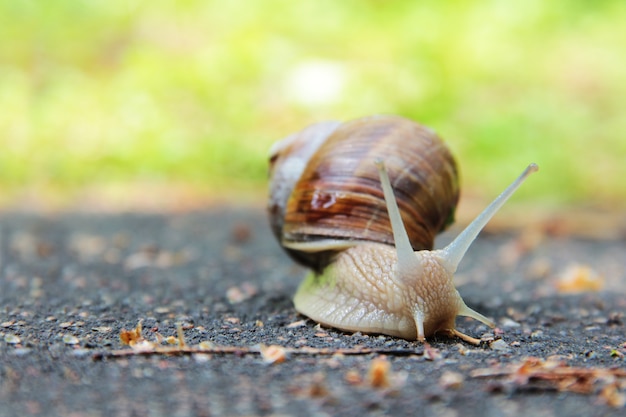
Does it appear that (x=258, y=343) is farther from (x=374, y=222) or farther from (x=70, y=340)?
(x=374, y=222)

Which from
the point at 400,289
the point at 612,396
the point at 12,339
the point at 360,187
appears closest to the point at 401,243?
the point at 400,289

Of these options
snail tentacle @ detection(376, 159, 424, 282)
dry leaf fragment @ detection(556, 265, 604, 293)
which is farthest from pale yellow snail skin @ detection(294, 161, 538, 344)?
dry leaf fragment @ detection(556, 265, 604, 293)

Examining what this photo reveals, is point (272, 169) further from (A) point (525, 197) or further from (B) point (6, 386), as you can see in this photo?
(A) point (525, 197)

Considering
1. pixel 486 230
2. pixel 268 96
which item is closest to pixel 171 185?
pixel 268 96

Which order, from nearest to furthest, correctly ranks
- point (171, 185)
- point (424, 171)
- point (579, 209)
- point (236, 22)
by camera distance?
point (424, 171)
point (579, 209)
point (171, 185)
point (236, 22)

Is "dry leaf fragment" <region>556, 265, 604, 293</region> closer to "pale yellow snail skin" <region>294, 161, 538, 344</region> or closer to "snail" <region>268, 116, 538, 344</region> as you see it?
"snail" <region>268, 116, 538, 344</region>

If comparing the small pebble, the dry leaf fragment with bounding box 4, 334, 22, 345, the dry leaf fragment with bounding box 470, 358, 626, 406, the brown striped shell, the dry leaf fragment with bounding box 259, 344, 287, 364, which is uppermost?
the brown striped shell
